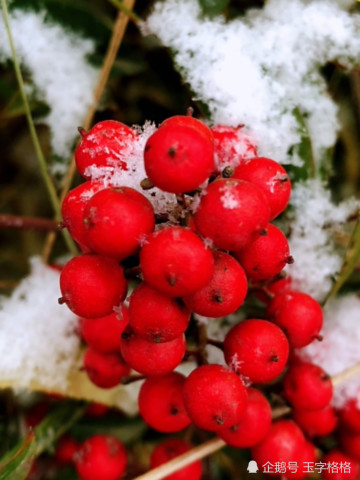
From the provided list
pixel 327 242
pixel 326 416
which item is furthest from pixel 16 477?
pixel 327 242

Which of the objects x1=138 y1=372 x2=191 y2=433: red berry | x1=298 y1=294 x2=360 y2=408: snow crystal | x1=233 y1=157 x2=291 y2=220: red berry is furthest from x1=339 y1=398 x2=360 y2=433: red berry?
x1=233 y1=157 x2=291 y2=220: red berry

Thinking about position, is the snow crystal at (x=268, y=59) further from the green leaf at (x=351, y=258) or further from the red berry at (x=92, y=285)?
the red berry at (x=92, y=285)

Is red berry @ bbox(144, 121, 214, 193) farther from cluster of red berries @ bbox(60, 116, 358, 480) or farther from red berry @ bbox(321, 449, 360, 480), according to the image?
red berry @ bbox(321, 449, 360, 480)

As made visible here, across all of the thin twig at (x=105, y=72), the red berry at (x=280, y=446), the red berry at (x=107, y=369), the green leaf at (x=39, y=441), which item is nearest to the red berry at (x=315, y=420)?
the red berry at (x=280, y=446)

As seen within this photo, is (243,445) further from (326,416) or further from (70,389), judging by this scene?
(70,389)

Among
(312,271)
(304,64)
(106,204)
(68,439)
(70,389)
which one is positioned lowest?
(68,439)
